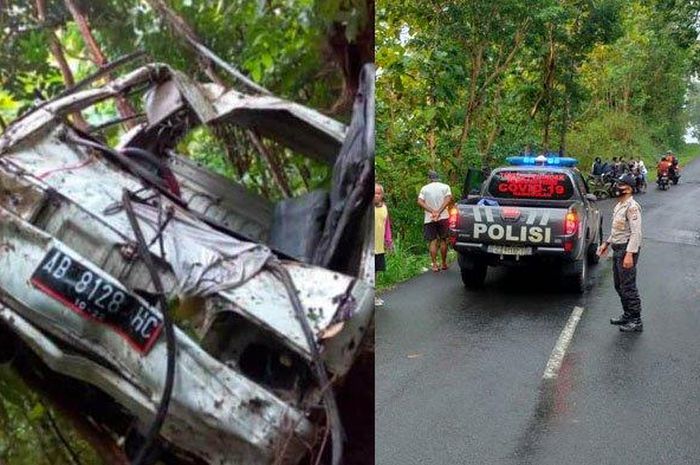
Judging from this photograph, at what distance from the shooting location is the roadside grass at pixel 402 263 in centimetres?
175

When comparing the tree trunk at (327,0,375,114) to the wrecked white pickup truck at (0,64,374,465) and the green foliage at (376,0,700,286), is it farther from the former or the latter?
the green foliage at (376,0,700,286)

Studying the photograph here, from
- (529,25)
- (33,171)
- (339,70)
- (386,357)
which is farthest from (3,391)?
(529,25)

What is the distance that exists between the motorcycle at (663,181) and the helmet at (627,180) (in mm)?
115

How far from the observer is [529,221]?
206 centimetres

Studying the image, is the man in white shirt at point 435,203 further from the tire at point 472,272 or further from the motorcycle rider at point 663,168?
the motorcycle rider at point 663,168

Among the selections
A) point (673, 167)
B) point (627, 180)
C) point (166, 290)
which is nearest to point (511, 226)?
point (627, 180)

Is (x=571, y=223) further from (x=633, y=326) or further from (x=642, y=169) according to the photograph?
(x=633, y=326)

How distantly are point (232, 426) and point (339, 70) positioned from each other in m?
0.46

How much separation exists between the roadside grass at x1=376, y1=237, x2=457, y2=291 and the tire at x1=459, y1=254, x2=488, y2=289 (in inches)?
1.7

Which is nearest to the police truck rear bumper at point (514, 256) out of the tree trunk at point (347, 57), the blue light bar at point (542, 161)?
the blue light bar at point (542, 161)

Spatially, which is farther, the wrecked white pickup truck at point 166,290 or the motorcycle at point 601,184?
the motorcycle at point 601,184

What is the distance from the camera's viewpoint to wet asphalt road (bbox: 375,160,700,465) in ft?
4.61

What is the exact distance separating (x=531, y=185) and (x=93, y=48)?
5.36 ft

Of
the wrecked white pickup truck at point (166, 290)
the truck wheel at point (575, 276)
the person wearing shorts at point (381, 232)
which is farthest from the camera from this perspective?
the truck wheel at point (575, 276)
